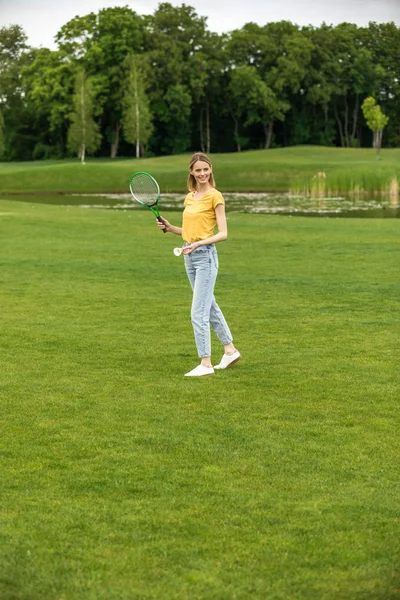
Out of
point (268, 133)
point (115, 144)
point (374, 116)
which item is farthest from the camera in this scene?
point (268, 133)

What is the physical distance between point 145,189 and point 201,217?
1.40 m

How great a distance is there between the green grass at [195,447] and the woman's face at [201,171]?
1.94m

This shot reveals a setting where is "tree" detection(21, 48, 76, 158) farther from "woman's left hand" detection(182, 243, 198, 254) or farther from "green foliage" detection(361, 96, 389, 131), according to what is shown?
"woman's left hand" detection(182, 243, 198, 254)

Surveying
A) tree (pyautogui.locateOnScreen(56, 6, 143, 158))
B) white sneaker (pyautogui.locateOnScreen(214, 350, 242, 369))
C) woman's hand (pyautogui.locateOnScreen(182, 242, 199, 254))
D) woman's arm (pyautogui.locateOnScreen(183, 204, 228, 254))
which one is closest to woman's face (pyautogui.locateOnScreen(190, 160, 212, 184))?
woman's arm (pyautogui.locateOnScreen(183, 204, 228, 254))

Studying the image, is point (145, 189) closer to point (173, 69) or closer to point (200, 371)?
point (200, 371)

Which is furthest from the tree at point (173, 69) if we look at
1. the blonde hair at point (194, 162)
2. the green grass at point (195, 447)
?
the blonde hair at point (194, 162)

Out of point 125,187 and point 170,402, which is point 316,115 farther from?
point 170,402

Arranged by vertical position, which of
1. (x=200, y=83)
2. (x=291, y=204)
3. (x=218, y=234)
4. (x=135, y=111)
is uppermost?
(x=200, y=83)

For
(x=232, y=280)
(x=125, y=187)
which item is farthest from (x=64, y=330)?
(x=125, y=187)

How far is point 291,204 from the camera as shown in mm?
46781

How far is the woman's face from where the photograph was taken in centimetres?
956

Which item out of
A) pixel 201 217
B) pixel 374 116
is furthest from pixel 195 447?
pixel 374 116

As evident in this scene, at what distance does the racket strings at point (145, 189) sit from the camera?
10859 mm

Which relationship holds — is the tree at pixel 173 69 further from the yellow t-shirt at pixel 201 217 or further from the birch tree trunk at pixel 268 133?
the yellow t-shirt at pixel 201 217
